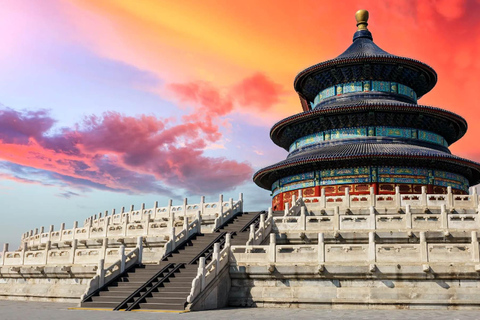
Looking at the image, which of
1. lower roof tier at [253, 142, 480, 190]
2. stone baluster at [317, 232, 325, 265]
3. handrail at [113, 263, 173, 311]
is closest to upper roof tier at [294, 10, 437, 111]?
lower roof tier at [253, 142, 480, 190]

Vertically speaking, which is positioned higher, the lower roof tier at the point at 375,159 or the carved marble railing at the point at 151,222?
the lower roof tier at the point at 375,159

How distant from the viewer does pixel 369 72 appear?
48156mm

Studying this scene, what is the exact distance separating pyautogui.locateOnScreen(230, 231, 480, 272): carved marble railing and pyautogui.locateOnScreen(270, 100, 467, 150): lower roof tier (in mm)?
25301

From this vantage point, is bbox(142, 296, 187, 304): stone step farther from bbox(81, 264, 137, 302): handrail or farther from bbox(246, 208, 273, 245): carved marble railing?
bbox(246, 208, 273, 245): carved marble railing

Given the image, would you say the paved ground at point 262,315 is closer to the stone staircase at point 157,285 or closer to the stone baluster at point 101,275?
the stone staircase at point 157,285

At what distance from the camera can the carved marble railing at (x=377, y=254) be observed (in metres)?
18.1

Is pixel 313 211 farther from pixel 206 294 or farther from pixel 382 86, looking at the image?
pixel 382 86

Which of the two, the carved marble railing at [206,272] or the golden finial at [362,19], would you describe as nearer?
the carved marble railing at [206,272]

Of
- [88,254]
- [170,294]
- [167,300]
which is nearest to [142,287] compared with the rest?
[170,294]

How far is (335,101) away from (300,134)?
4779 millimetres

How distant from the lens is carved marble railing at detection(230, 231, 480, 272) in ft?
59.4

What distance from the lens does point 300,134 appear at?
4809 cm

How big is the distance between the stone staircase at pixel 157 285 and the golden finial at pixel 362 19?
1575 inches

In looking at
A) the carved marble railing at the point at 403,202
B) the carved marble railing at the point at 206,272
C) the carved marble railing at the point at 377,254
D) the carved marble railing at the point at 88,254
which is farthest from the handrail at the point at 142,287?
the carved marble railing at the point at 403,202
